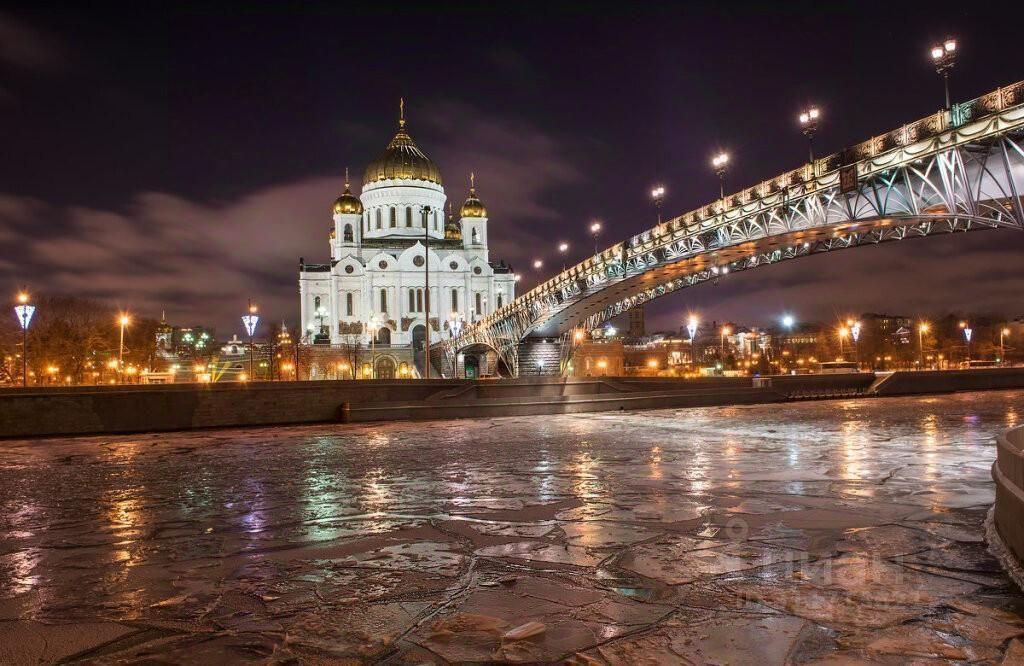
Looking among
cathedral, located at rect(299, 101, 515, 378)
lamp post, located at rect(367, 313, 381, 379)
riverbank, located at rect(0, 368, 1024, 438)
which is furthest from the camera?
cathedral, located at rect(299, 101, 515, 378)

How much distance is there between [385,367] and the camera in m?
98.6

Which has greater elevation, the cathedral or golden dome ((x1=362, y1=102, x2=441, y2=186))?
golden dome ((x1=362, y1=102, x2=441, y2=186))

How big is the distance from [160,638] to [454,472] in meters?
8.93

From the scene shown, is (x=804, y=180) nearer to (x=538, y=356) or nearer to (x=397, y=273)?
(x=538, y=356)

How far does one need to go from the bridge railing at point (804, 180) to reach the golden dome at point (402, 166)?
2259 inches

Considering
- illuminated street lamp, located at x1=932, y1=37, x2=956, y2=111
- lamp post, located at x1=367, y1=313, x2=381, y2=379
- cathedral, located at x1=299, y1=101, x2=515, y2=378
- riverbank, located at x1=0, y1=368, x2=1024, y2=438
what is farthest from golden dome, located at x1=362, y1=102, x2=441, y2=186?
illuminated street lamp, located at x1=932, y1=37, x2=956, y2=111

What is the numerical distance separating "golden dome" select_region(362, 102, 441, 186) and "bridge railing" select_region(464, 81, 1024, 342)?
57391 mm

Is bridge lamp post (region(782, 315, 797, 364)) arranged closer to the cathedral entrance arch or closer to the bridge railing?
the bridge railing

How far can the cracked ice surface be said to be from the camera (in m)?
5.21

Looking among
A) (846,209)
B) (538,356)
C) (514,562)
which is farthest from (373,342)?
(514,562)

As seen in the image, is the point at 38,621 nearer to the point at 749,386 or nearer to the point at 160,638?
the point at 160,638

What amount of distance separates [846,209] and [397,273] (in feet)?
246

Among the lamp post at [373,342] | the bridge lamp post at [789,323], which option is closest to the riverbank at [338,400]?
the bridge lamp post at [789,323]

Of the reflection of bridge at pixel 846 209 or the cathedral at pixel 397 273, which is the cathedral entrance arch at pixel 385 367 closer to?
the cathedral at pixel 397 273
